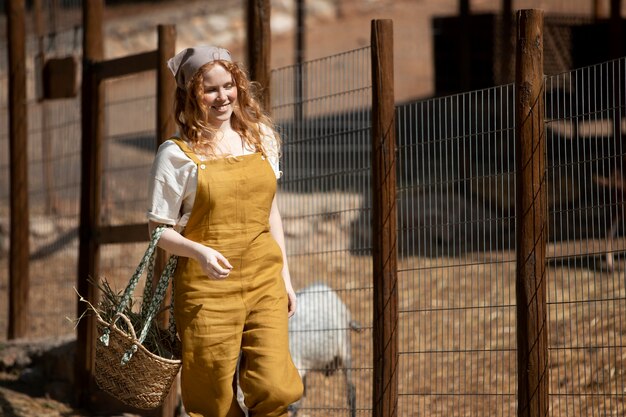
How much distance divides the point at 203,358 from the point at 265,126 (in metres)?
0.94

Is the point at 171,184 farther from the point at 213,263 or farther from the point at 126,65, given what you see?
the point at 126,65

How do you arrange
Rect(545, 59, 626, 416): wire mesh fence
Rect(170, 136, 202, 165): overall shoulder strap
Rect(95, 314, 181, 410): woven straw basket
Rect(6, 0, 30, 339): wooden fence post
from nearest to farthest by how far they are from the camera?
Rect(170, 136, 202, 165): overall shoulder strap
Rect(95, 314, 181, 410): woven straw basket
Rect(545, 59, 626, 416): wire mesh fence
Rect(6, 0, 30, 339): wooden fence post

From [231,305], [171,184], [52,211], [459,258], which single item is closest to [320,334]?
[459,258]

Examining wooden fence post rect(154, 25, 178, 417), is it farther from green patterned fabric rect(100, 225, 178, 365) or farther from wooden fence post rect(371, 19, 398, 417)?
green patterned fabric rect(100, 225, 178, 365)

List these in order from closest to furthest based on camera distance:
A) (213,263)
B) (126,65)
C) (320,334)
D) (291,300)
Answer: (213,263) < (291,300) < (320,334) < (126,65)

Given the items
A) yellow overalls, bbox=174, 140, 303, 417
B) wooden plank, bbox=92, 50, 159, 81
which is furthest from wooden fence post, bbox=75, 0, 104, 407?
yellow overalls, bbox=174, 140, 303, 417

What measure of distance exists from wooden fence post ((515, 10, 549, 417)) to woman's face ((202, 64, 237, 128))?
46.2 inches

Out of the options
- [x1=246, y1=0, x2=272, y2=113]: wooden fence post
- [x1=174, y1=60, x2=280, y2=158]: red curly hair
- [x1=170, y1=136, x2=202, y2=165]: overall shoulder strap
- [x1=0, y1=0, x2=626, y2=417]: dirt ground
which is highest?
[x1=246, y1=0, x2=272, y2=113]: wooden fence post

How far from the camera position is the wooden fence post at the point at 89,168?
21.6 ft

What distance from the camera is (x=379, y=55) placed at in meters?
4.93

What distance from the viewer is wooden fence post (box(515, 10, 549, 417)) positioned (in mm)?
4410

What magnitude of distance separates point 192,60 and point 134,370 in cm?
120

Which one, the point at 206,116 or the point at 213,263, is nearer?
the point at 213,263

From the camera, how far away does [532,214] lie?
4426mm
